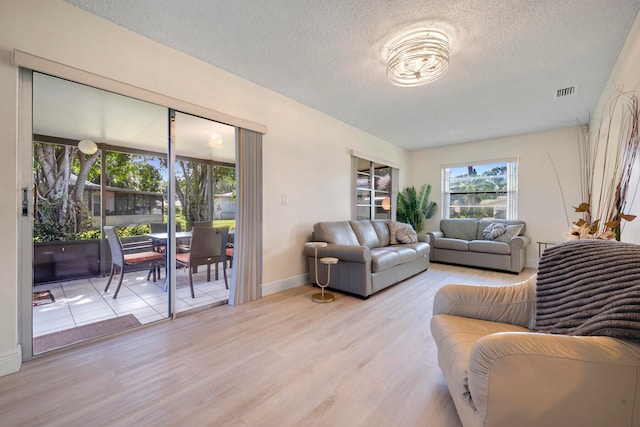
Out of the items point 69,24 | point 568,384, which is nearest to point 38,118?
point 69,24

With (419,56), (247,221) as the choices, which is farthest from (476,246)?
(247,221)

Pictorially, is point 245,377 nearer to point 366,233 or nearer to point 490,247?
point 366,233

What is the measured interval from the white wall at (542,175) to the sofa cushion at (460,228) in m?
0.88

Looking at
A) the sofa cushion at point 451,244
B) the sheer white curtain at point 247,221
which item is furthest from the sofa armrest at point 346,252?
the sofa cushion at point 451,244

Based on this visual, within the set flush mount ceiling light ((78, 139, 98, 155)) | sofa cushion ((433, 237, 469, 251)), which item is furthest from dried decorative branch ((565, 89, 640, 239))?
flush mount ceiling light ((78, 139, 98, 155))

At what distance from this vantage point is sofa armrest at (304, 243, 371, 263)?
3035 millimetres

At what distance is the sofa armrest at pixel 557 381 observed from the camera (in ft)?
2.84

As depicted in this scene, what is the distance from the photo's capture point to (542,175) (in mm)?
4785

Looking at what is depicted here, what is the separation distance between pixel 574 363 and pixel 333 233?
9.08ft

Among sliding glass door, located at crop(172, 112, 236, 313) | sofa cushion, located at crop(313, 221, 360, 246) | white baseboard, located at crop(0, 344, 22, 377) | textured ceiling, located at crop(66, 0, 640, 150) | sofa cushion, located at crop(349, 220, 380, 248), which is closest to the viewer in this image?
white baseboard, located at crop(0, 344, 22, 377)

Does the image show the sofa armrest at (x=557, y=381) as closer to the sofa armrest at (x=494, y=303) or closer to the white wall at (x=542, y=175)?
the sofa armrest at (x=494, y=303)

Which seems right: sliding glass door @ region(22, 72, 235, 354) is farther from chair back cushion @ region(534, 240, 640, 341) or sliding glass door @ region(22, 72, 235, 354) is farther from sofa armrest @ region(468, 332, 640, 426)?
chair back cushion @ region(534, 240, 640, 341)

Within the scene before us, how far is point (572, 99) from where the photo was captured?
336 centimetres

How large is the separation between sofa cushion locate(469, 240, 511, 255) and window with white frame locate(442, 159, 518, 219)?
3.52ft
